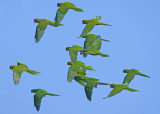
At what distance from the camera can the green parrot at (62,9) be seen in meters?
23.1

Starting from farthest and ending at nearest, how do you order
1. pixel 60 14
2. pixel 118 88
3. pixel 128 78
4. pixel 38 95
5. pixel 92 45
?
pixel 128 78
pixel 92 45
pixel 60 14
pixel 38 95
pixel 118 88

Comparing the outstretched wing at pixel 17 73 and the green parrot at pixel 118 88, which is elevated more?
the outstretched wing at pixel 17 73

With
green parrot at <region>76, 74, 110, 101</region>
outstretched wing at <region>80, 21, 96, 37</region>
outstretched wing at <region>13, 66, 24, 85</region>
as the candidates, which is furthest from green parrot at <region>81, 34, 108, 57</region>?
outstretched wing at <region>13, 66, 24, 85</region>

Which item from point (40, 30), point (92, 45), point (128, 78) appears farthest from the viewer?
point (128, 78)

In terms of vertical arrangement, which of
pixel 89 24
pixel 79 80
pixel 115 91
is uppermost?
pixel 89 24

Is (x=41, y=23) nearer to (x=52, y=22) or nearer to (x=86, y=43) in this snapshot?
(x=52, y=22)

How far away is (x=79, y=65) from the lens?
901 inches

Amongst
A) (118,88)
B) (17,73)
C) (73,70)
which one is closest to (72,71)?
(73,70)

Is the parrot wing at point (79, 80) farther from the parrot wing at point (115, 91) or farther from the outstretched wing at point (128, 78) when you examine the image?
the outstretched wing at point (128, 78)

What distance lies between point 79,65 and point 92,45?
102cm

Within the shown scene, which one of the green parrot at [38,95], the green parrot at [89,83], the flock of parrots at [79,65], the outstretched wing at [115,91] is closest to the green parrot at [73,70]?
the flock of parrots at [79,65]

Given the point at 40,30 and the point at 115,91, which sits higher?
the point at 40,30

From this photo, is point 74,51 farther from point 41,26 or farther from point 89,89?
point 41,26

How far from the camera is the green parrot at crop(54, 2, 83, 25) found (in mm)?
23125
